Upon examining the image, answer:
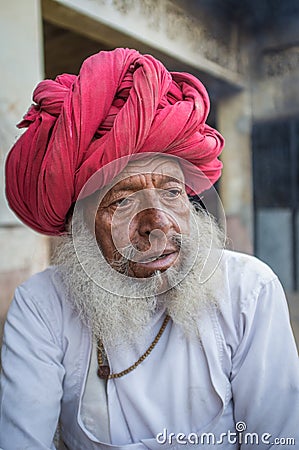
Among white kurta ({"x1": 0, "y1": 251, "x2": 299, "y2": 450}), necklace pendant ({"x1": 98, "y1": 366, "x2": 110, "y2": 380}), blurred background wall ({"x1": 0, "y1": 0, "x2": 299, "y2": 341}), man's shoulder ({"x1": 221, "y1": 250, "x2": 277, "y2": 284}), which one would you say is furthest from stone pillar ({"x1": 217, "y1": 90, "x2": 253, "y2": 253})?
necklace pendant ({"x1": 98, "y1": 366, "x2": 110, "y2": 380})

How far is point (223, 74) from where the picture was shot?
1754 millimetres

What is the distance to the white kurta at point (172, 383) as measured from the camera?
3.10 feet

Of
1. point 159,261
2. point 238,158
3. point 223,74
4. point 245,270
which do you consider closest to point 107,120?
point 159,261

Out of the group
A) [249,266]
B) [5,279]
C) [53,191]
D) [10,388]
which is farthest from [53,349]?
[5,279]

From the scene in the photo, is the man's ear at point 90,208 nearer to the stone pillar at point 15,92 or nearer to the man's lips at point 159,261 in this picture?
the man's lips at point 159,261

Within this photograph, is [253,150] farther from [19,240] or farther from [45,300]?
[45,300]

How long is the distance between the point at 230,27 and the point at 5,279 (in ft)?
4.07

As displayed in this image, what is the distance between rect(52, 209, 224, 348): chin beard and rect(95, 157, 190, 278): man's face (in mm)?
38

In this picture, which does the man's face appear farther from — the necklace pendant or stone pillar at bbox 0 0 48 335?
stone pillar at bbox 0 0 48 335

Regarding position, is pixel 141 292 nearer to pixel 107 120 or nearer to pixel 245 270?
pixel 245 270

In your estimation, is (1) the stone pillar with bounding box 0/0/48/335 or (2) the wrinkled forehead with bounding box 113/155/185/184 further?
(1) the stone pillar with bounding box 0/0/48/335

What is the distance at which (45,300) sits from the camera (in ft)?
3.56
